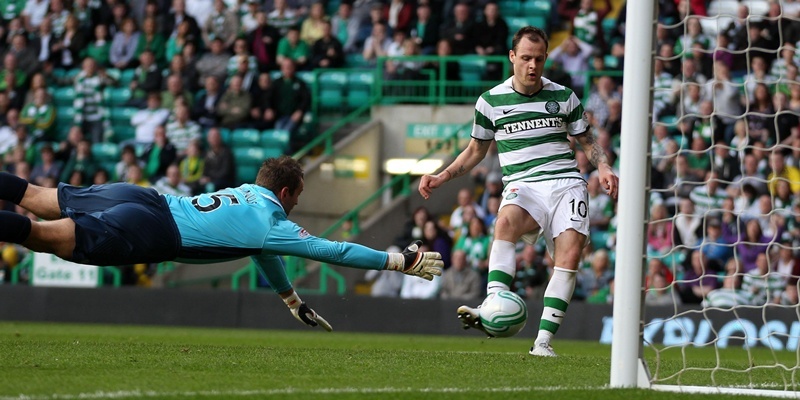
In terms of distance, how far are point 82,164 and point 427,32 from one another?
601 cm

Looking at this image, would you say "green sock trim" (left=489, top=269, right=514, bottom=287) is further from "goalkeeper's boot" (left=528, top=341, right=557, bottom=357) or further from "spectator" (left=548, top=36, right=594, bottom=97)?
"spectator" (left=548, top=36, right=594, bottom=97)

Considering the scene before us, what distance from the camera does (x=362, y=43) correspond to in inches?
811

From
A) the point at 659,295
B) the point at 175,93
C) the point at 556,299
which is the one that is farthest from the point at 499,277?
the point at 175,93

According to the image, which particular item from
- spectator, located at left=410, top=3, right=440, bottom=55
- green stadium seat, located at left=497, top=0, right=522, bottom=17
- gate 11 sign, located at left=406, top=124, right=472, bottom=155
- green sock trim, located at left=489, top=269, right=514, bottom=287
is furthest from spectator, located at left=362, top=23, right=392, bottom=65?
green sock trim, located at left=489, top=269, right=514, bottom=287

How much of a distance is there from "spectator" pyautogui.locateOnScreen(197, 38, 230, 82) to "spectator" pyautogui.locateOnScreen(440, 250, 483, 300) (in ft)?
21.6

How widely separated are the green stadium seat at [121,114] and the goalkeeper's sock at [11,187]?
13.6 metres

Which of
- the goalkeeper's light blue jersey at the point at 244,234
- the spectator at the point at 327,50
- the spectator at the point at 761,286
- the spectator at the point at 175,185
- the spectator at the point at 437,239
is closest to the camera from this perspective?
the goalkeeper's light blue jersey at the point at 244,234

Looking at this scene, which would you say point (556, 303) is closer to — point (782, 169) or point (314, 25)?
point (782, 169)

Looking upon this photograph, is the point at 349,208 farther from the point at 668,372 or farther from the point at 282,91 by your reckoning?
the point at 668,372

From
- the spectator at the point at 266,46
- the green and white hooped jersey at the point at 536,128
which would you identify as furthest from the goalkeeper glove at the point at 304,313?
the spectator at the point at 266,46

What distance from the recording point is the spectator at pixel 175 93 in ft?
67.3

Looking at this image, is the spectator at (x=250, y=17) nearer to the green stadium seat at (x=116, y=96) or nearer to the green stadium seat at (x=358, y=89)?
the green stadium seat at (x=358, y=89)

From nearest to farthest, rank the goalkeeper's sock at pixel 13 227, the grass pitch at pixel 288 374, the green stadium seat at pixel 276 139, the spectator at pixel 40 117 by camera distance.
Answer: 1. the grass pitch at pixel 288 374
2. the goalkeeper's sock at pixel 13 227
3. the green stadium seat at pixel 276 139
4. the spectator at pixel 40 117

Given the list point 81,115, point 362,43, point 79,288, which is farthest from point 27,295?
point 362,43
